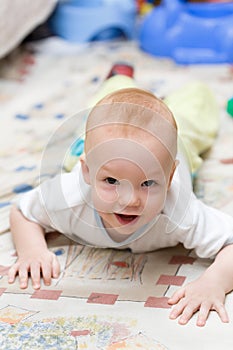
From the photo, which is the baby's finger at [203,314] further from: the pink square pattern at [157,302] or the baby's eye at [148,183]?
the baby's eye at [148,183]

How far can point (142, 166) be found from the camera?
74 cm

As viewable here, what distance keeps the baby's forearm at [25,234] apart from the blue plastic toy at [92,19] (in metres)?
1.17

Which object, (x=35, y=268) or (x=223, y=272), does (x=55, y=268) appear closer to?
(x=35, y=268)

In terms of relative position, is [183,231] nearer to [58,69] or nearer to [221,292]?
[221,292]

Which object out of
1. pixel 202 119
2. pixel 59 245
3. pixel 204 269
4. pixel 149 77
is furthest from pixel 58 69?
pixel 204 269

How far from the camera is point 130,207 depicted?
0.75 meters

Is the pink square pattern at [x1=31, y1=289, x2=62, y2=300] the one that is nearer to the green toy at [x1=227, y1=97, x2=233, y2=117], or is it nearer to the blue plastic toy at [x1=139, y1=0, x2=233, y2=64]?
the green toy at [x1=227, y1=97, x2=233, y2=117]

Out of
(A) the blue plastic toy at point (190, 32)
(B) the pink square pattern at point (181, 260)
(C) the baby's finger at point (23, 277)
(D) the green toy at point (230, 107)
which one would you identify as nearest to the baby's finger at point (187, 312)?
(B) the pink square pattern at point (181, 260)

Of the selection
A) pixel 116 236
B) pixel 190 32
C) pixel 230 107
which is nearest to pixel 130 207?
pixel 116 236

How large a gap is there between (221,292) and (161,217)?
0.13m

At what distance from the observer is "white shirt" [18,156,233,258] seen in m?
0.85

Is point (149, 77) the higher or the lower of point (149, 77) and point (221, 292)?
the lower

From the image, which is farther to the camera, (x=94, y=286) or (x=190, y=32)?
(x=190, y=32)

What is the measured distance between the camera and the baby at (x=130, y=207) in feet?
2.44
